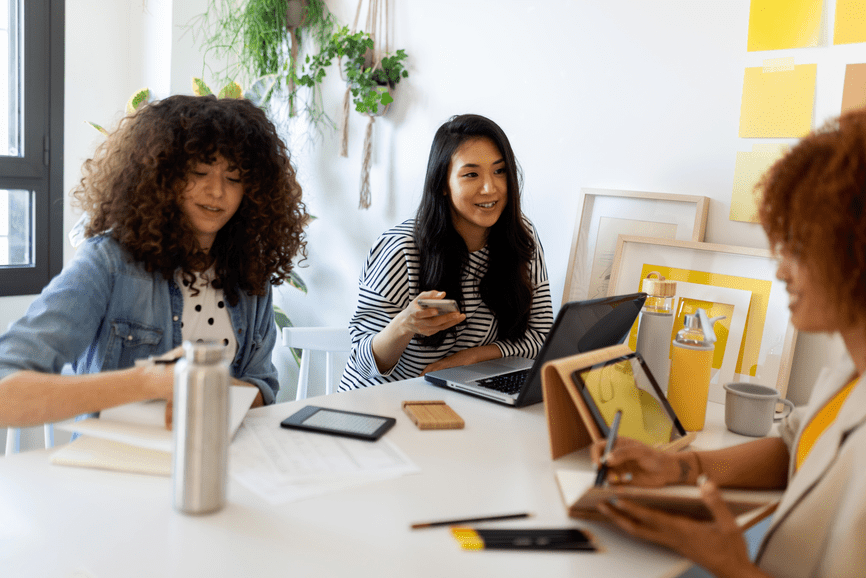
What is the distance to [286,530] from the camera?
2.68 ft

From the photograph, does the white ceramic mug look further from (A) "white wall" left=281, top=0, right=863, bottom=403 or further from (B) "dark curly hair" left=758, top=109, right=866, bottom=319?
(B) "dark curly hair" left=758, top=109, right=866, bottom=319

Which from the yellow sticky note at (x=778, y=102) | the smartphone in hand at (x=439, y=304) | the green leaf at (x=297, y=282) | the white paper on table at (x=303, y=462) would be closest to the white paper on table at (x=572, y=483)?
the white paper on table at (x=303, y=462)

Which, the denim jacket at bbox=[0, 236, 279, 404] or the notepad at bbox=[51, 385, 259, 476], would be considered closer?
the notepad at bbox=[51, 385, 259, 476]

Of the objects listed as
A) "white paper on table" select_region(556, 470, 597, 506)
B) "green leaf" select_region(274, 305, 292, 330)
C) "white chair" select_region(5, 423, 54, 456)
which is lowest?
"white chair" select_region(5, 423, 54, 456)

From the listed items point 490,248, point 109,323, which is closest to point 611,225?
point 490,248

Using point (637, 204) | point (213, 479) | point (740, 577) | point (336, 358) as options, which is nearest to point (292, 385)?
point (336, 358)

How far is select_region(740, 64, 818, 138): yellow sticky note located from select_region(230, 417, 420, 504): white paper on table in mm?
1240

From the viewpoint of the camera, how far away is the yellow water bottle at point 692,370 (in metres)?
1.28

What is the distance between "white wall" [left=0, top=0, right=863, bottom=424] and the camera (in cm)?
174

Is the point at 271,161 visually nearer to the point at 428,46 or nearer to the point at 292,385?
the point at 428,46

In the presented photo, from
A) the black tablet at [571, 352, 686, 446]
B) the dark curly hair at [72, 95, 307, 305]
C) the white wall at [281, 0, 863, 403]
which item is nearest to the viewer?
the black tablet at [571, 352, 686, 446]

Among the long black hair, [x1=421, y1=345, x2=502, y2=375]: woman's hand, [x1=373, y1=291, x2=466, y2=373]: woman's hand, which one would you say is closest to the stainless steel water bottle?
[x1=373, y1=291, x2=466, y2=373]: woman's hand

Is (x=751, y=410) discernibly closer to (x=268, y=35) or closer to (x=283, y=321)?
(x=283, y=321)

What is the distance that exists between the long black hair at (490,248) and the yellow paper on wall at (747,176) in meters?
0.56
